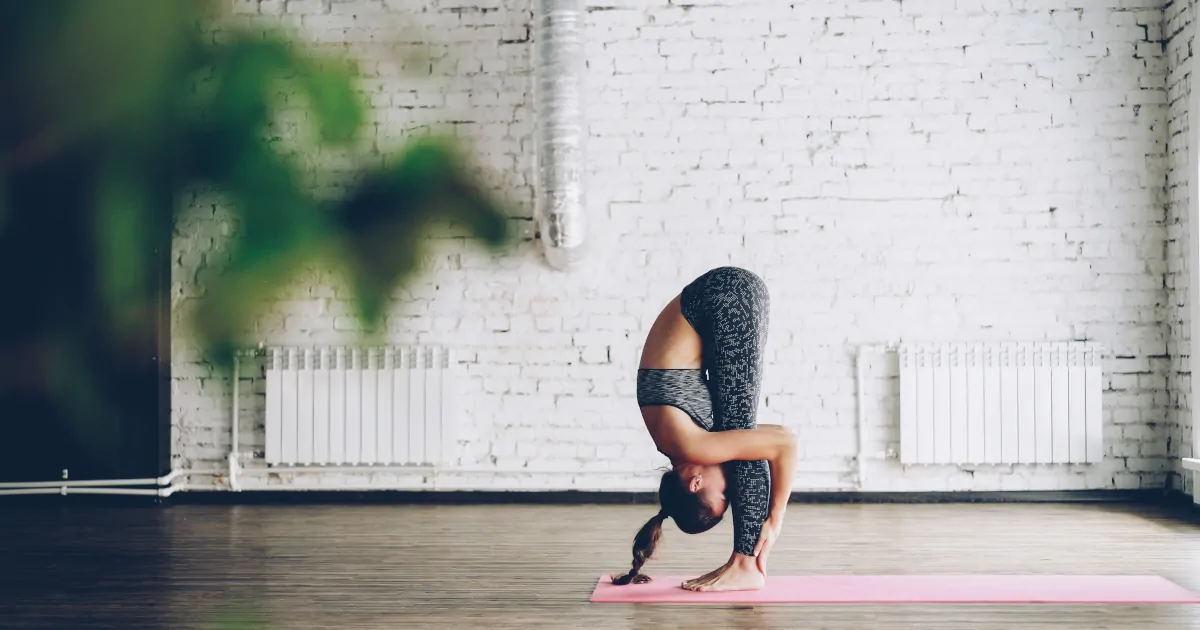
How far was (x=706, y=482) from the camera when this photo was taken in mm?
2805

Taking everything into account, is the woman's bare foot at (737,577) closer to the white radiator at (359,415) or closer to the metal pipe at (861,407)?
the metal pipe at (861,407)

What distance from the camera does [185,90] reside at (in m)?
0.47

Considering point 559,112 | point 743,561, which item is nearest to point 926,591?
point 743,561

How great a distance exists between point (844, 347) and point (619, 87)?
1.81 m

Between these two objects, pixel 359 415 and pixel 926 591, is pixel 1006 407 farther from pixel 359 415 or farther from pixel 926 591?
pixel 359 415

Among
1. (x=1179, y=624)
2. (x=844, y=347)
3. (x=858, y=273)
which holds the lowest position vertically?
(x=1179, y=624)

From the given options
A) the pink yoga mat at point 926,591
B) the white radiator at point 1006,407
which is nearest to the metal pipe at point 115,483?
the pink yoga mat at point 926,591

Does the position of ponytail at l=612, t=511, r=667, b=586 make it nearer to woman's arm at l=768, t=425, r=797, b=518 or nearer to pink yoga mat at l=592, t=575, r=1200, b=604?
pink yoga mat at l=592, t=575, r=1200, b=604

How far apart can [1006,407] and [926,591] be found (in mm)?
2032

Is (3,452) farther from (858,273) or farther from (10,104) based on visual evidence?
(858,273)

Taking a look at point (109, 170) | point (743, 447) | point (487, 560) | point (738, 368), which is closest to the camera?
point (109, 170)

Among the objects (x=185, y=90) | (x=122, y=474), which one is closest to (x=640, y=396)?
(x=185, y=90)

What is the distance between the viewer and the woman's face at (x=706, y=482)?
2.79 metres

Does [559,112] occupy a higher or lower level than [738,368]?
higher
